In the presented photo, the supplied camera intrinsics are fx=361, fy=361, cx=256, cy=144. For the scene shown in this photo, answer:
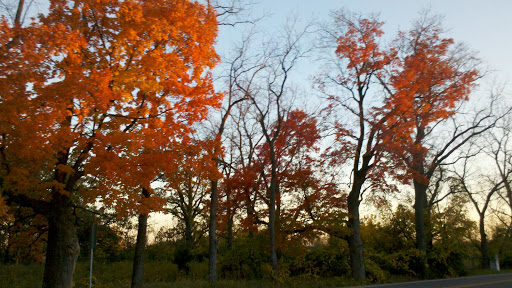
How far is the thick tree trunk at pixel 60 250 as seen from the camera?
11.3 metres

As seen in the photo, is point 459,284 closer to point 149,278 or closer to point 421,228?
point 421,228

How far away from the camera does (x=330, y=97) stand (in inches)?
776

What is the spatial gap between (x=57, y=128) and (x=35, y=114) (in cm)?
86

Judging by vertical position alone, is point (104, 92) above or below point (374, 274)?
above

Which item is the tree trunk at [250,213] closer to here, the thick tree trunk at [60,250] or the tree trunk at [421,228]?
the tree trunk at [421,228]

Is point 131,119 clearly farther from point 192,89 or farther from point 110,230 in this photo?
point 110,230

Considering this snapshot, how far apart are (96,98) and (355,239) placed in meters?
14.0

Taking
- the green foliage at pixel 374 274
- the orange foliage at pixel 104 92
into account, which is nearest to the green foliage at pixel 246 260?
the green foliage at pixel 374 274

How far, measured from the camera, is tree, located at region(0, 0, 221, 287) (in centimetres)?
932

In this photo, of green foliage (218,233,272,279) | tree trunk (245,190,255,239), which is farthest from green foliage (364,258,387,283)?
tree trunk (245,190,255,239)

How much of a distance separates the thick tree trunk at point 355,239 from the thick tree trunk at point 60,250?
41.2ft

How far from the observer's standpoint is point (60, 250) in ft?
38.0

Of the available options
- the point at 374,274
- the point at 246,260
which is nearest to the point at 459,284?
the point at 374,274

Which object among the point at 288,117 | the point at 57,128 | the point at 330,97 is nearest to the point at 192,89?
the point at 57,128
